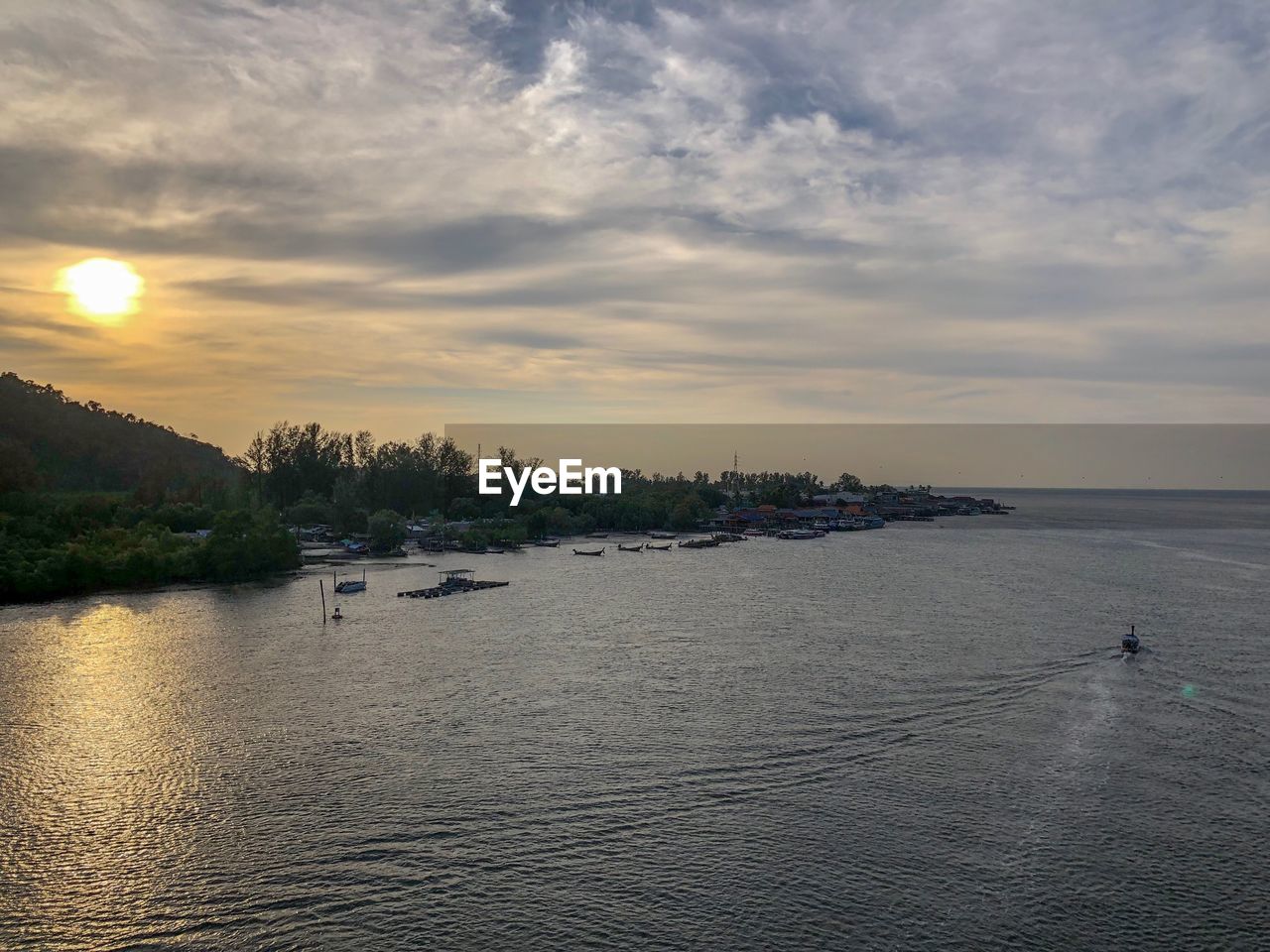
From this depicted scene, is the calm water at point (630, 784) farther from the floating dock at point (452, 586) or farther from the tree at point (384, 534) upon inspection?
the tree at point (384, 534)

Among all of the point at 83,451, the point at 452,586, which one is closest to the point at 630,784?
the point at 452,586

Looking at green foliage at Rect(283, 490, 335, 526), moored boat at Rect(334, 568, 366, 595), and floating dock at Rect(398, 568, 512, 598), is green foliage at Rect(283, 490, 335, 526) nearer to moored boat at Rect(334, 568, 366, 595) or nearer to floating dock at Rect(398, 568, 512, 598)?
floating dock at Rect(398, 568, 512, 598)

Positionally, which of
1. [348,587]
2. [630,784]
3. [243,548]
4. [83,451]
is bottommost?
[630,784]

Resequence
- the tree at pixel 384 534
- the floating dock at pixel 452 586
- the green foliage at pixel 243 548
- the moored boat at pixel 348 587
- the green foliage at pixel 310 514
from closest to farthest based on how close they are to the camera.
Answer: the moored boat at pixel 348 587
the floating dock at pixel 452 586
the green foliage at pixel 243 548
the tree at pixel 384 534
the green foliage at pixel 310 514

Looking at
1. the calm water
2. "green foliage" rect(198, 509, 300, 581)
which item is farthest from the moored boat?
the calm water

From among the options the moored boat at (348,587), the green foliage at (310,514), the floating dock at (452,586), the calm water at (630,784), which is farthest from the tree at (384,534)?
the calm water at (630,784)

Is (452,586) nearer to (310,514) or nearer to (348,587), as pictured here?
(348,587)
